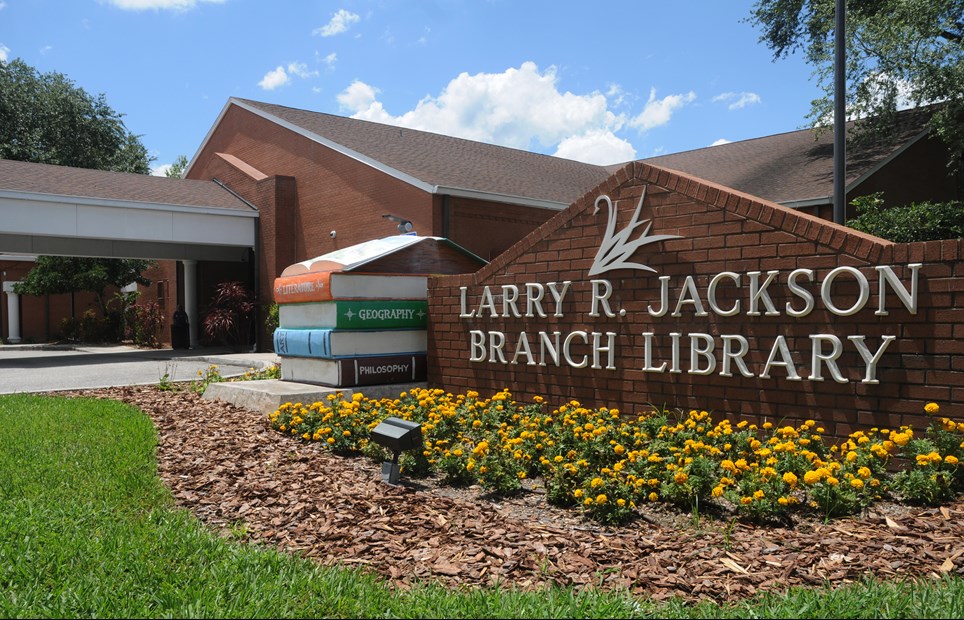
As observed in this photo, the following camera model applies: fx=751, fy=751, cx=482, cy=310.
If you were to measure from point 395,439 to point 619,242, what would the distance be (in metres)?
3.15

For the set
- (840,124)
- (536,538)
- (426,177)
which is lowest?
(536,538)

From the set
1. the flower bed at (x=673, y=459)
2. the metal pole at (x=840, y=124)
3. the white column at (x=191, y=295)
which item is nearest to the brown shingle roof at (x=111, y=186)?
the white column at (x=191, y=295)

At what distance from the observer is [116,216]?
20172 millimetres

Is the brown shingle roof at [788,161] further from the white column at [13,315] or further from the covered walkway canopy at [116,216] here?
the white column at [13,315]

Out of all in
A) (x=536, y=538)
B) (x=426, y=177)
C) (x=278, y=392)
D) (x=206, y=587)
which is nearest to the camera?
(x=206, y=587)

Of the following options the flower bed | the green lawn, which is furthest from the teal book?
the green lawn

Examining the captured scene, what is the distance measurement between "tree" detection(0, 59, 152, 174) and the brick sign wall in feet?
128

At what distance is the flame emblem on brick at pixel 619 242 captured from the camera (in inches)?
278

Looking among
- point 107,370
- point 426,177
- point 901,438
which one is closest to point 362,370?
point 901,438

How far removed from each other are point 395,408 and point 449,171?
476 inches

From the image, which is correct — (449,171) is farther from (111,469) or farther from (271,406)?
(111,469)

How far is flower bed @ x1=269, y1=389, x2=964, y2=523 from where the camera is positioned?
457 centimetres

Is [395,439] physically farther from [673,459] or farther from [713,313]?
[713,313]

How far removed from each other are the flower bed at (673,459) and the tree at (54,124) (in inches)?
1569
